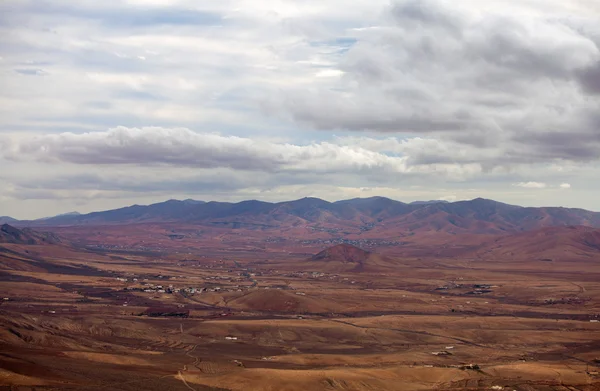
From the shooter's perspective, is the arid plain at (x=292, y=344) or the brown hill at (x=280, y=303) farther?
the brown hill at (x=280, y=303)

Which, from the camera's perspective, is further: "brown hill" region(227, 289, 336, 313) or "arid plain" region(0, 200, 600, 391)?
"brown hill" region(227, 289, 336, 313)

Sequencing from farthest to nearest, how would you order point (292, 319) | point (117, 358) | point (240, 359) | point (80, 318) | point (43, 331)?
point (292, 319) < point (80, 318) < point (43, 331) < point (240, 359) < point (117, 358)

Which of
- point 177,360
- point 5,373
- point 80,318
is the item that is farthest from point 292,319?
point 5,373

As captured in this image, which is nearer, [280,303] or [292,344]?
[292,344]

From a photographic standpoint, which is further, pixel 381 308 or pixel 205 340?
pixel 381 308

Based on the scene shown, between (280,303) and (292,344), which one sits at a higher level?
(280,303)

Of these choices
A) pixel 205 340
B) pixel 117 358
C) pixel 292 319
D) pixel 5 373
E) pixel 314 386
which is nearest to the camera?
pixel 5 373

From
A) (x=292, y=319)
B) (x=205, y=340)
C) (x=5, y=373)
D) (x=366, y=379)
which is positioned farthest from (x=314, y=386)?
(x=292, y=319)

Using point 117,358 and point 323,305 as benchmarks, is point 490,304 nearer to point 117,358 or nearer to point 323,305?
point 323,305
